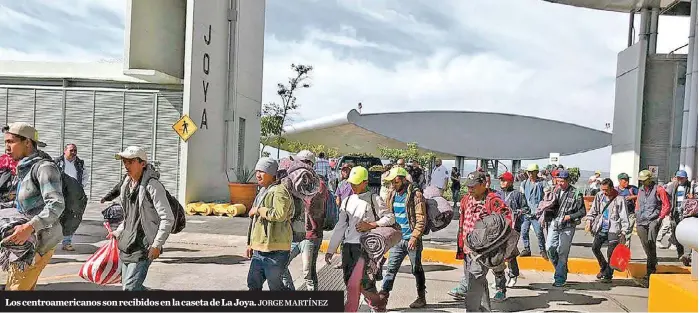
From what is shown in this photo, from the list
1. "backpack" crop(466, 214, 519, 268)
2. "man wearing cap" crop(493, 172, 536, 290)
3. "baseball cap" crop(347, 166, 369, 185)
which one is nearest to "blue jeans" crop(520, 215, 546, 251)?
"man wearing cap" crop(493, 172, 536, 290)

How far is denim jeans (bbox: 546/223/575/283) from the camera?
784 centimetres

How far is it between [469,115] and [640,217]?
154 feet

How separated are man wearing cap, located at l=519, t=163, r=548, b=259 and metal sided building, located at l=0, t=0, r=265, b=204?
831cm

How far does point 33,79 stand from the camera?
55.2 feet

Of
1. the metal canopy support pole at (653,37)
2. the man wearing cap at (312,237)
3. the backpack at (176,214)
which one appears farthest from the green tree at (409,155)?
the backpack at (176,214)

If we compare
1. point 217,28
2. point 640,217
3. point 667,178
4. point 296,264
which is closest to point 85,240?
point 296,264

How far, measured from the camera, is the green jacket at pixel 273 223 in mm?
5043

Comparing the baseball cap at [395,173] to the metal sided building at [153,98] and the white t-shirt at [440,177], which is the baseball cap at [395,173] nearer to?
the metal sided building at [153,98]

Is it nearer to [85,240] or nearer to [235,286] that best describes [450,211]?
[235,286]

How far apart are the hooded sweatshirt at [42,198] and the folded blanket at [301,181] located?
1.94 meters

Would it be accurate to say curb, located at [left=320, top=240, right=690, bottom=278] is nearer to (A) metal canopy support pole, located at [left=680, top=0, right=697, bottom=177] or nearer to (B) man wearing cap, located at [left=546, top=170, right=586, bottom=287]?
(B) man wearing cap, located at [left=546, top=170, right=586, bottom=287]

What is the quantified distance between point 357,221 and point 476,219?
4.26 ft

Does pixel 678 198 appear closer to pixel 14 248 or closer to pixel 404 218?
pixel 404 218

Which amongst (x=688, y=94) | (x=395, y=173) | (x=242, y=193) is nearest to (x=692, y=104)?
(x=688, y=94)
